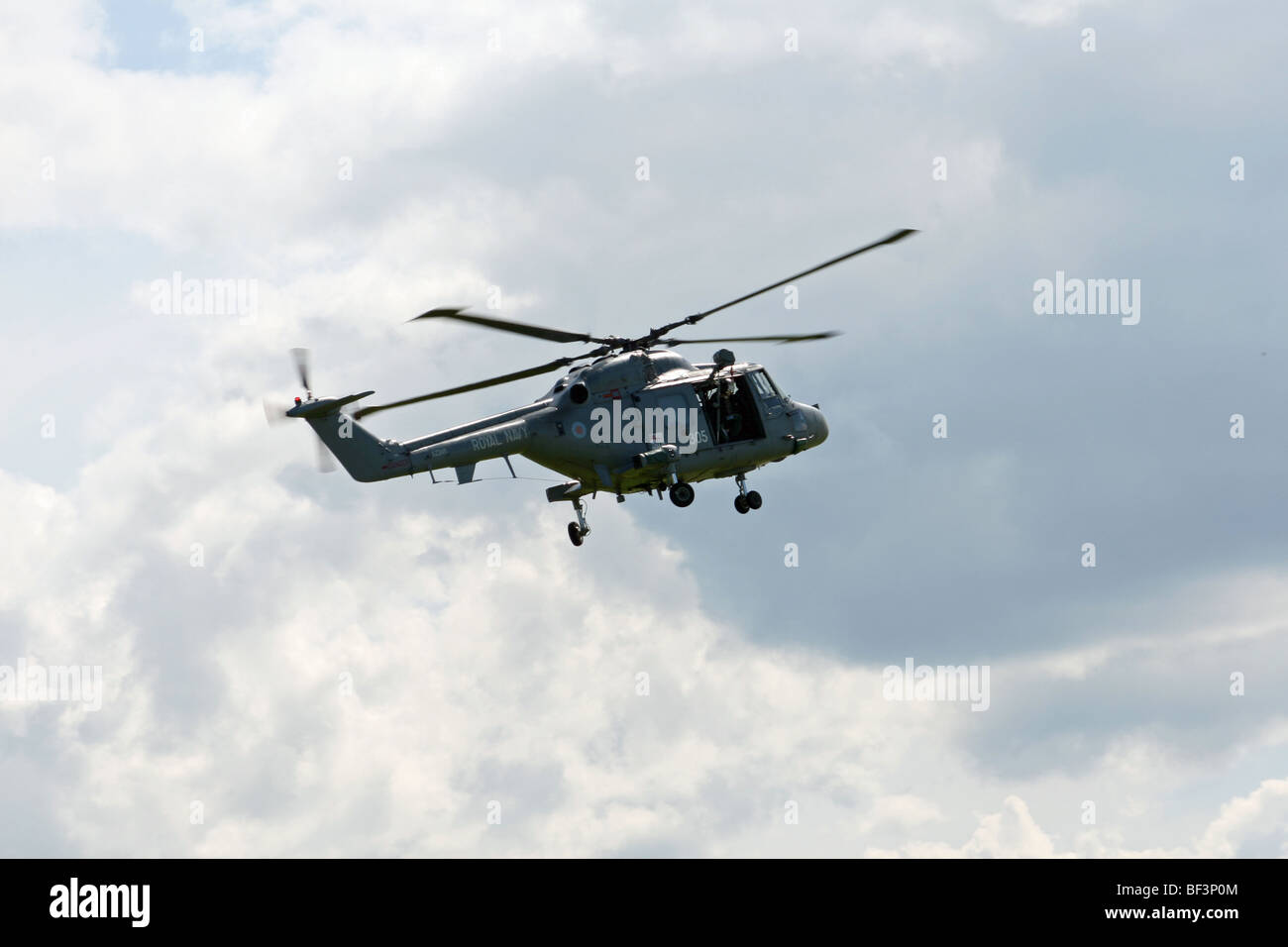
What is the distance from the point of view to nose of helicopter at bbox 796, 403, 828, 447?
239 feet

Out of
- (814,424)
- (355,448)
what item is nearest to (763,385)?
(814,424)

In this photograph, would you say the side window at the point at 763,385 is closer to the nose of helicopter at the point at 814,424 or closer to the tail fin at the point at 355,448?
the nose of helicopter at the point at 814,424

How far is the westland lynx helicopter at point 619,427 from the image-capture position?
60.7 m

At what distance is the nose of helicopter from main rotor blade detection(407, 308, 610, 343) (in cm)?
1030

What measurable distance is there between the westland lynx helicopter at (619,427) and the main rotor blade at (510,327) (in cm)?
7

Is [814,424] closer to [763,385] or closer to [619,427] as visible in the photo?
[763,385]

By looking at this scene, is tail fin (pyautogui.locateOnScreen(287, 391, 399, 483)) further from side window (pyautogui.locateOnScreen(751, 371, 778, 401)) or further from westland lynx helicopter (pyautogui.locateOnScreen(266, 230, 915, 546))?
side window (pyautogui.locateOnScreen(751, 371, 778, 401))

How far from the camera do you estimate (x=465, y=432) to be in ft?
205

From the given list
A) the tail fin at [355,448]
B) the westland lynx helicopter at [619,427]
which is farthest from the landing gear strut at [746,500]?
the tail fin at [355,448]

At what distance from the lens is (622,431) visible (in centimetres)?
6600

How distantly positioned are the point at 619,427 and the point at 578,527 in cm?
400
